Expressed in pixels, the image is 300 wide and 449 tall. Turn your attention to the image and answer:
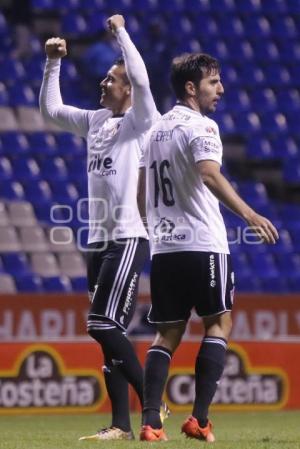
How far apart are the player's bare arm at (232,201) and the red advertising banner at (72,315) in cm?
588

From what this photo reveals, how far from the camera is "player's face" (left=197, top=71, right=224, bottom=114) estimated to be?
5.66 metres

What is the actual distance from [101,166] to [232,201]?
1.24 metres

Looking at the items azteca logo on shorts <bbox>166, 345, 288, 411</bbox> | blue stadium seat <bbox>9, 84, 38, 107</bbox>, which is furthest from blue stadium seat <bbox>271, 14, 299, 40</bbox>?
azteca logo on shorts <bbox>166, 345, 288, 411</bbox>

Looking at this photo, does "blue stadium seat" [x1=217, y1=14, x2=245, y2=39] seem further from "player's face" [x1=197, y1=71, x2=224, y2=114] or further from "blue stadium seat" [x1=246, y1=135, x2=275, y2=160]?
"player's face" [x1=197, y1=71, x2=224, y2=114]

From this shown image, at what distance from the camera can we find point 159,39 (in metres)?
15.5

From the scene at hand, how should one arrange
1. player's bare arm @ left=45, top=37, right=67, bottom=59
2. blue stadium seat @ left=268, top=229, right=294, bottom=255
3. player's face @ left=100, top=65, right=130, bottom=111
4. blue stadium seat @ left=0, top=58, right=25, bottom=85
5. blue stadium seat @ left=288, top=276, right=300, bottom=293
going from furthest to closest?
blue stadium seat @ left=0, top=58, right=25, bottom=85, blue stadium seat @ left=268, top=229, right=294, bottom=255, blue stadium seat @ left=288, top=276, right=300, bottom=293, player's bare arm @ left=45, top=37, right=67, bottom=59, player's face @ left=100, top=65, right=130, bottom=111

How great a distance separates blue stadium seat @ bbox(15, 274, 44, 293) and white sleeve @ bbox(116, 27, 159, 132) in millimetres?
6588

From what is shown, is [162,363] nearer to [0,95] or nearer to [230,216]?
[230,216]

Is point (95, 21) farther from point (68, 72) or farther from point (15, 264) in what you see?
point (15, 264)

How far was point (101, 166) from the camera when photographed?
633 cm

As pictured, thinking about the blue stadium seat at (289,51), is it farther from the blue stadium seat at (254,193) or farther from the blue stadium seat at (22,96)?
the blue stadium seat at (22,96)

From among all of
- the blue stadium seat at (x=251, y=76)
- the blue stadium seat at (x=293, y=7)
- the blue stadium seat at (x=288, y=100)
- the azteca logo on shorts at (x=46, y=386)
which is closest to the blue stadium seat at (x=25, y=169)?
the blue stadium seat at (x=251, y=76)

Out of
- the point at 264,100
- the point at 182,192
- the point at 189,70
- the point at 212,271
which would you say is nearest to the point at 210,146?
the point at 182,192

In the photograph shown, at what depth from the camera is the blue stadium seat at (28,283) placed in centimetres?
1259
